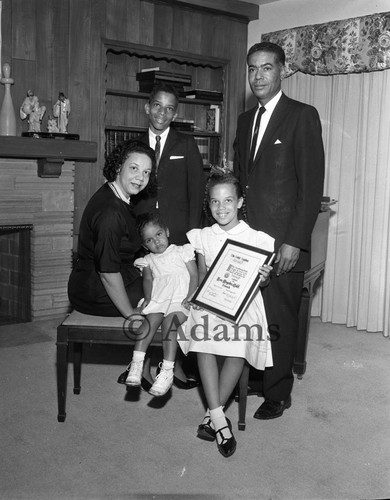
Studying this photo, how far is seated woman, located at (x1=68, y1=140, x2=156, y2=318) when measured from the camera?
9.43 ft

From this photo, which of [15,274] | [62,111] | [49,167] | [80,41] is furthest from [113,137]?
[15,274]

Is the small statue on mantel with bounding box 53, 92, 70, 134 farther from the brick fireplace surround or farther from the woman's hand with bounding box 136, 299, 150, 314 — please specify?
the woman's hand with bounding box 136, 299, 150, 314

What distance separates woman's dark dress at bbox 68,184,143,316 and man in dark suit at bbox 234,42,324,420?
1.98 ft

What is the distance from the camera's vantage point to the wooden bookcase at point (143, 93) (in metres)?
5.16

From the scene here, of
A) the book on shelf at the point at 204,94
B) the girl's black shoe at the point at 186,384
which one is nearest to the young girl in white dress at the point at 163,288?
the girl's black shoe at the point at 186,384

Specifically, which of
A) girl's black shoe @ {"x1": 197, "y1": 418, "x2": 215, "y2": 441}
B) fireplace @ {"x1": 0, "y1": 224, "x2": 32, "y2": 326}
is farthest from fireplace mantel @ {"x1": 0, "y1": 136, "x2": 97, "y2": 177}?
girl's black shoe @ {"x1": 197, "y1": 418, "x2": 215, "y2": 441}

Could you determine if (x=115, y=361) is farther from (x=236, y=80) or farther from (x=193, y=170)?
(x=236, y=80)

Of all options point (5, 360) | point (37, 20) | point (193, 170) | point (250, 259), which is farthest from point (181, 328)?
point (37, 20)

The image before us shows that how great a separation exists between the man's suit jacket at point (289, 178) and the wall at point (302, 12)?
6.72 ft

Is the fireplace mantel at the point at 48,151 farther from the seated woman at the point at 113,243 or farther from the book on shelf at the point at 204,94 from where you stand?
the seated woman at the point at 113,243

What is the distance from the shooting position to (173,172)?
3543mm

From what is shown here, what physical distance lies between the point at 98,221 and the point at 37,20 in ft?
8.11

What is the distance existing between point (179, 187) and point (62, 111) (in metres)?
1.63

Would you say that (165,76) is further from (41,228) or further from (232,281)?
(232,281)
